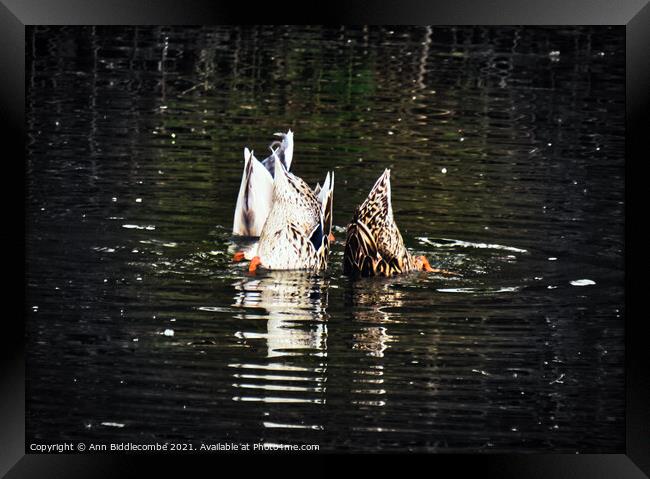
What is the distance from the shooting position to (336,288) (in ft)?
40.1

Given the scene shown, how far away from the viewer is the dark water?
11.4 metres

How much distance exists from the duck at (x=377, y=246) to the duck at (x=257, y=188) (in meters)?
0.51

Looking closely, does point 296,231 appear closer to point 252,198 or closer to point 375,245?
point 252,198

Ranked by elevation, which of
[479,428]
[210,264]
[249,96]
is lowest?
[479,428]

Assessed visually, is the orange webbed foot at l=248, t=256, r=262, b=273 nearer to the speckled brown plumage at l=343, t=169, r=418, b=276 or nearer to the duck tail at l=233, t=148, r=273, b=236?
the duck tail at l=233, t=148, r=273, b=236

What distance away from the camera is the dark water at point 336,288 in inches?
449

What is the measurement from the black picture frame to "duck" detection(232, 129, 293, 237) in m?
0.92
